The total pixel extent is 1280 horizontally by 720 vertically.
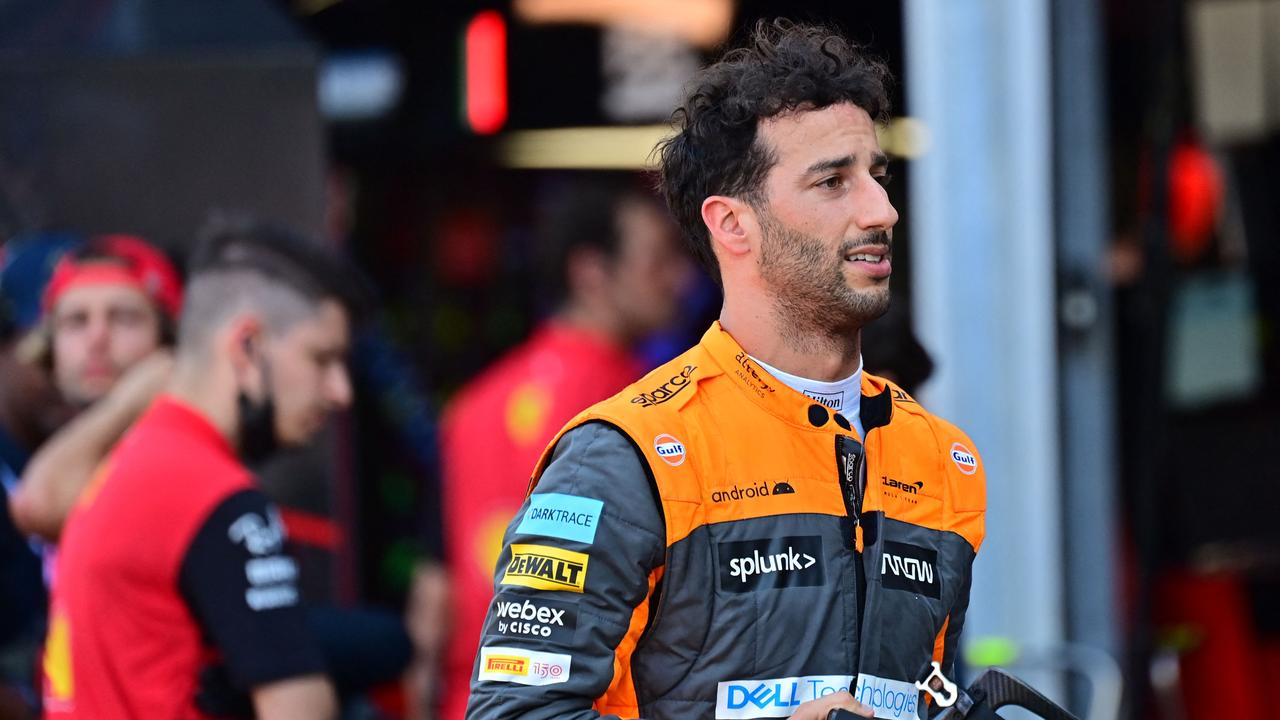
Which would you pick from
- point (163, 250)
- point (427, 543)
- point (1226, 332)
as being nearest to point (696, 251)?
point (163, 250)

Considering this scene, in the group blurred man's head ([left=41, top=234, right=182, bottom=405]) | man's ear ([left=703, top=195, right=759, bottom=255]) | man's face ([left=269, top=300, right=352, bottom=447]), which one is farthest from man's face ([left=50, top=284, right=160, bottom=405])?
man's ear ([left=703, top=195, right=759, bottom=255])

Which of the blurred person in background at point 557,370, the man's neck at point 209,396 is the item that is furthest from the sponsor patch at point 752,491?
the blurred person in background at point 557,370

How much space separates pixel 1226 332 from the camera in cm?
504

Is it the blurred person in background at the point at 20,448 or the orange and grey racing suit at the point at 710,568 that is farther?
the blurred person in background at the point at 20,448

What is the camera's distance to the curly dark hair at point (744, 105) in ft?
6.89

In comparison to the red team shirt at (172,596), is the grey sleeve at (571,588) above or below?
above

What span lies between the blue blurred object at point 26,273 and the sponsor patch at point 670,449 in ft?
9.03

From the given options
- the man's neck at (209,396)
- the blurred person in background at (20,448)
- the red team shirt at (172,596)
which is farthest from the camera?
the blurred person in background at (20,448)

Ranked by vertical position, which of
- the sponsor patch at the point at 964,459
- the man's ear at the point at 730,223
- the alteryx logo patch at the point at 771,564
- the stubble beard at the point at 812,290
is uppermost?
the man's ear at the point at 730,223

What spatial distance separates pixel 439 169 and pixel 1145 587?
276cm

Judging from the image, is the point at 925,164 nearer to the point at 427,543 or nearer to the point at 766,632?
the point at 427,543

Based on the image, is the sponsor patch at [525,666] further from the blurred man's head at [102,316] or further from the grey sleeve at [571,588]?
the blurred man's head at [102,316]

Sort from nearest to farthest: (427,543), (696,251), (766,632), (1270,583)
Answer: (766,632) → (696,251) → (1270,583) → (427,543)

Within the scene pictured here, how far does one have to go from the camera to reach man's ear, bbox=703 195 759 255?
210 centimetres
